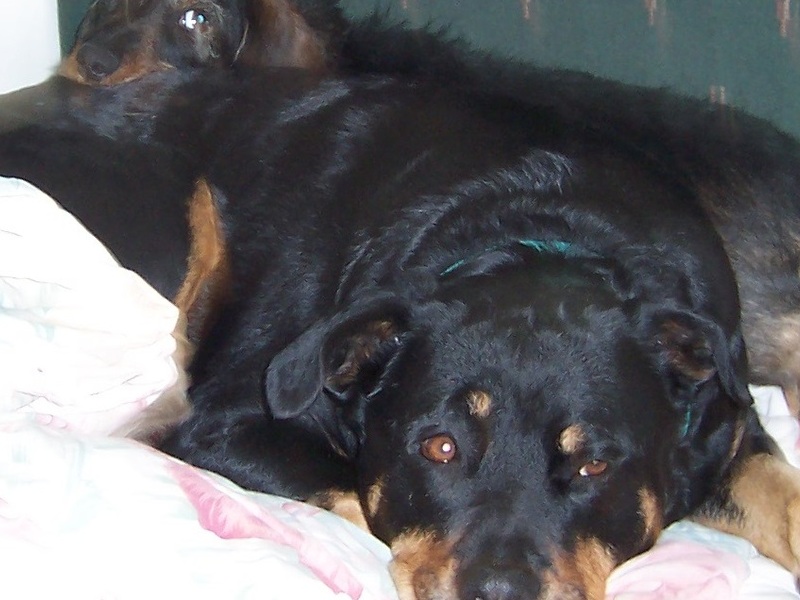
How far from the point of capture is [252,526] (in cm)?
158

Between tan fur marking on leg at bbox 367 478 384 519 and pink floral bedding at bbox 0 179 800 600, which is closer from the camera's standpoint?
pink floral bedding at bbox 0 179 800 600

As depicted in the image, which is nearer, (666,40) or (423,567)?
(423,567)

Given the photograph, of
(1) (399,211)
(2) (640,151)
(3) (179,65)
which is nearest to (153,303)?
(1) (399,211)

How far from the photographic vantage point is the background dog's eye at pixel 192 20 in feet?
9.60

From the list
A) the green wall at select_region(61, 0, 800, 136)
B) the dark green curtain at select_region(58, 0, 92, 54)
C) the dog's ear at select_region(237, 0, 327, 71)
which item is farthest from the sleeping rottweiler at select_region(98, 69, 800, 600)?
the dark green curtain at select_region(58, 0, 92, 54)

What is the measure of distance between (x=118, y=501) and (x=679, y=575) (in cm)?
86

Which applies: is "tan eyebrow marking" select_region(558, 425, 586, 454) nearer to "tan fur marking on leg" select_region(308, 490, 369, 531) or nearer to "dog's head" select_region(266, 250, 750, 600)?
"dog's head" select_region(266, 250, 750, 600)

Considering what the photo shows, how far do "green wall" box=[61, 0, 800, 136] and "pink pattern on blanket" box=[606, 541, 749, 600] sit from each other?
46.1 inches

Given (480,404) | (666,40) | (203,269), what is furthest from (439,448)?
(666,40)

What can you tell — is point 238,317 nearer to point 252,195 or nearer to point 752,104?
point 252,195

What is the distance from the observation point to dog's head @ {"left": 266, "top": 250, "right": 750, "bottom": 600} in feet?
5.05

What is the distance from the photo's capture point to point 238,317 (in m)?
2.16

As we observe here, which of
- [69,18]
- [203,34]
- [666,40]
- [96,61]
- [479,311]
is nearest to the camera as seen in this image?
[479,311]

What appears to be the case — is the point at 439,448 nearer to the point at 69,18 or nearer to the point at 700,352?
the point at 700,352
